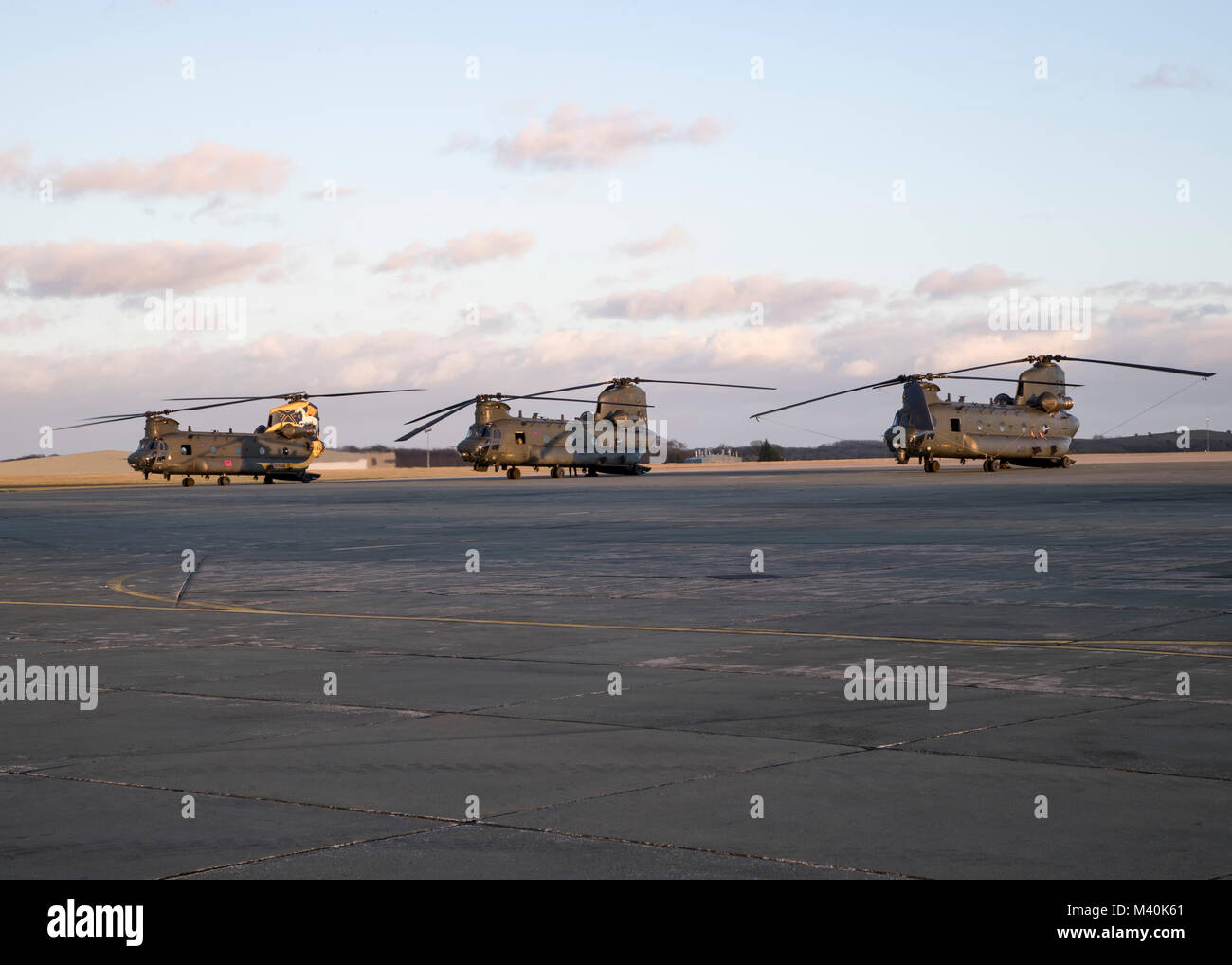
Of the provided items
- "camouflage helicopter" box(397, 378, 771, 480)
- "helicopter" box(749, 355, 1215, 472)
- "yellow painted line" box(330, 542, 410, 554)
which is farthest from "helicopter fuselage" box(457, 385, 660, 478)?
"yellow painted line" box(330, 542, 410, 554)

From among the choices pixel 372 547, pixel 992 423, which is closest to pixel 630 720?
pixel 372 547

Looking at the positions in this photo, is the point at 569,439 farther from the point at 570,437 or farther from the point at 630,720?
the point at 630,720

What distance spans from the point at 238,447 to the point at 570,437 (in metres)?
21.9

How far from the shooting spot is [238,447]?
88250 mm

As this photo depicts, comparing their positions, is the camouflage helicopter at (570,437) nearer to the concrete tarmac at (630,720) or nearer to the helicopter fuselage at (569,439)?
the helicopter fuselage at (569,439)

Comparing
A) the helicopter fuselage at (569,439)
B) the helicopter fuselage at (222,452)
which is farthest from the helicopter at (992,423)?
the helicopter fuselage at (222,452)

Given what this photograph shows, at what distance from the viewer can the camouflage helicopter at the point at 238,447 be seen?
83812mm

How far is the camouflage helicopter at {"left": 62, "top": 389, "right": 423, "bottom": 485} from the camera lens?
83.8 metres

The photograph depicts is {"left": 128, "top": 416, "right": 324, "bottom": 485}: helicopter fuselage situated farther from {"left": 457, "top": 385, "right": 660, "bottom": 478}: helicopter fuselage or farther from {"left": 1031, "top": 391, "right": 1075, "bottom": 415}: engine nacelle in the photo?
{"left": 1031, "top": 391, "right": 1075, "bottom": 415}: engine nacelle

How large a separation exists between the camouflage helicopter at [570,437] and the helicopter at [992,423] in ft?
31.8
